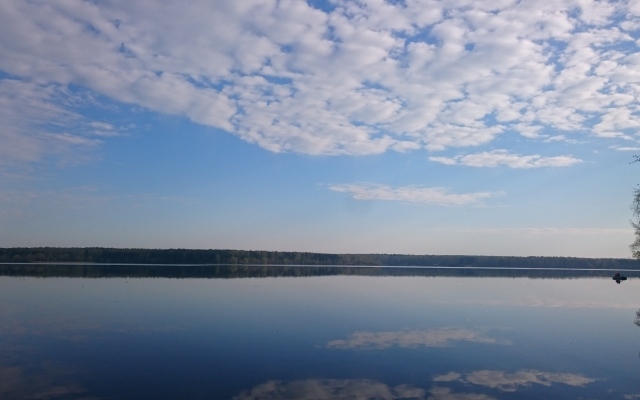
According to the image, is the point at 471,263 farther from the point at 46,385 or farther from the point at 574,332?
the point at 46,385

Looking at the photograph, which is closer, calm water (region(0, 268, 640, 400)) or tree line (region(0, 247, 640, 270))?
calm water (region(0, 268, 640, 400))

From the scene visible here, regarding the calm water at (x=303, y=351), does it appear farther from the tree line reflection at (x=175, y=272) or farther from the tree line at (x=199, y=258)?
the tree line at (x=199, y=258)

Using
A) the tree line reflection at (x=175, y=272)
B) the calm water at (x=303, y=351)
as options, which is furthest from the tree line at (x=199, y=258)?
the calm water at (x=303, y=351)

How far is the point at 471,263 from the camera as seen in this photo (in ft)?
539

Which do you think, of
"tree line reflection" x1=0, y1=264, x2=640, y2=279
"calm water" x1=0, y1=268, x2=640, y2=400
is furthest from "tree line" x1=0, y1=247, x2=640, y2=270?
"calm water" x1=0, y1=268, x2=640, y2=400

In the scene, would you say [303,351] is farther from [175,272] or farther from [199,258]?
[199,258]

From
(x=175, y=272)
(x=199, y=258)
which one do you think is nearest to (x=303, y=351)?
(x=175, y=272)

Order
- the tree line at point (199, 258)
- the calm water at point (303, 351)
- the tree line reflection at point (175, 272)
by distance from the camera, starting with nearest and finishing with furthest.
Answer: the calm water at point (303, 351) → the tree line reflection at point (175, 272) → the tree line at point (199, 258)

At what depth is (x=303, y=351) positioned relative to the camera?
15844 mm

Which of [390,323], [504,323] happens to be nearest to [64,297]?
[390,323]

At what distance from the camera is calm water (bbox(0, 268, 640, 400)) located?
11.8 m

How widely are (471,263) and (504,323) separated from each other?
147 metres

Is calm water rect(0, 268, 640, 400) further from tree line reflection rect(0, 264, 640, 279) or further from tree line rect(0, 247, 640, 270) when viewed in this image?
tree line rect(0, 247, 640, 270)

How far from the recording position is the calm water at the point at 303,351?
11.8 metres
